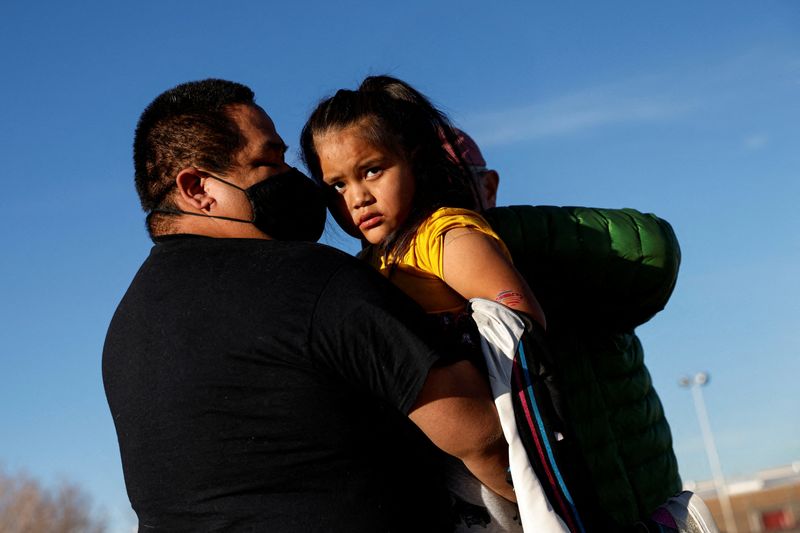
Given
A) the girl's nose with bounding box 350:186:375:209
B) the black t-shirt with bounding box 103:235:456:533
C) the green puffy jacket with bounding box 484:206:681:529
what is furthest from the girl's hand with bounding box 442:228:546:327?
the girl's nose with bounding box 350:186:375:209

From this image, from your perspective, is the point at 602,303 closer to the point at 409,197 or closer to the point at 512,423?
the point at 409,197

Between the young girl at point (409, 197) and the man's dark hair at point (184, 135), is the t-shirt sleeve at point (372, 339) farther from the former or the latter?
the man's dark hair at point (184, 135)

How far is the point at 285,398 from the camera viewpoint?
2488 mm

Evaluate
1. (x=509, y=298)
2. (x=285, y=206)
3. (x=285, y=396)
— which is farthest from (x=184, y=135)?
(x=509, y=298)

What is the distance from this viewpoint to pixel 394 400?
246 centimetres

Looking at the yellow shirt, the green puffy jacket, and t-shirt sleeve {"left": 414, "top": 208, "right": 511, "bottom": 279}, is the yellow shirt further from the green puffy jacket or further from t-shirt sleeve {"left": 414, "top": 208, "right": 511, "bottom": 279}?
the green puffy jacket

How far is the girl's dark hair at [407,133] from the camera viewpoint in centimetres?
362

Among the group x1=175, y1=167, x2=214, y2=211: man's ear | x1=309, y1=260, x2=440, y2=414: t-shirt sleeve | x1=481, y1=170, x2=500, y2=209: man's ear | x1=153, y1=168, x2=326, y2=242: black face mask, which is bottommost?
x1=309, y1=260, x2=440, y2=414: t-shirt sleeve

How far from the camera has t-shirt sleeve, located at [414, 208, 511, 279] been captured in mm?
3091

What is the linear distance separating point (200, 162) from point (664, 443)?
202cm

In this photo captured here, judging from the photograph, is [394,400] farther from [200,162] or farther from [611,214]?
[611,214]

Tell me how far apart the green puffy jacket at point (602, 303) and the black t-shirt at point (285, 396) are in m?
0.94

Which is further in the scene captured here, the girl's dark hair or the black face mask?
the girl's dark hair

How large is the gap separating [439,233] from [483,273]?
0.97 ft
